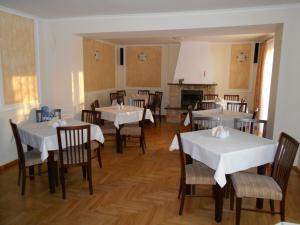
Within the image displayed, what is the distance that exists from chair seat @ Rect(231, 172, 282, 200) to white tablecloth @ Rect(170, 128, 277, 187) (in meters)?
0.12

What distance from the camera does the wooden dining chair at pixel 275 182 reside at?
2297 mm

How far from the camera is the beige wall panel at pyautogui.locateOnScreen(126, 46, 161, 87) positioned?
8.30 metres

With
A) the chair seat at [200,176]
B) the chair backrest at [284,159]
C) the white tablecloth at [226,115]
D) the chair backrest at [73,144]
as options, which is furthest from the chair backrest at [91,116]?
the chair backrest at [284,159]

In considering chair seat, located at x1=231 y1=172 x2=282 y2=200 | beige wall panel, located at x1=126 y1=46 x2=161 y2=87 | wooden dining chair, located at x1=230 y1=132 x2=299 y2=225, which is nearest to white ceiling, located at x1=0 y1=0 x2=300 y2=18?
wooden dining chair, located at x1=230 y1=132 x2=299 y2=225

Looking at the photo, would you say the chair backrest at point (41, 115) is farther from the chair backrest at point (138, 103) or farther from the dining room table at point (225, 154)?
the dining room table at point (225, 154)

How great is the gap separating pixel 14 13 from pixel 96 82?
342 cm

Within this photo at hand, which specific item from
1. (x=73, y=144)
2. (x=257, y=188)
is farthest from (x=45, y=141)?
(x=257, y=188)

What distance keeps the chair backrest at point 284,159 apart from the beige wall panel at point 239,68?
18.2ft

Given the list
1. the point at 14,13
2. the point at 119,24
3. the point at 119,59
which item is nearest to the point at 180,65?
the point at 119,59

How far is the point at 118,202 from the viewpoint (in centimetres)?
296

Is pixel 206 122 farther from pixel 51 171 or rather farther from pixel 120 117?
pixel 51 171

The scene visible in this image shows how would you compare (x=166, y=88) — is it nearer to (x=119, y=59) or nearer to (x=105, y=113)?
(x=119, y=59)

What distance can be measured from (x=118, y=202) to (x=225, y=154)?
1.37 metres

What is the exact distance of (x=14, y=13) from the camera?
4.02 m
